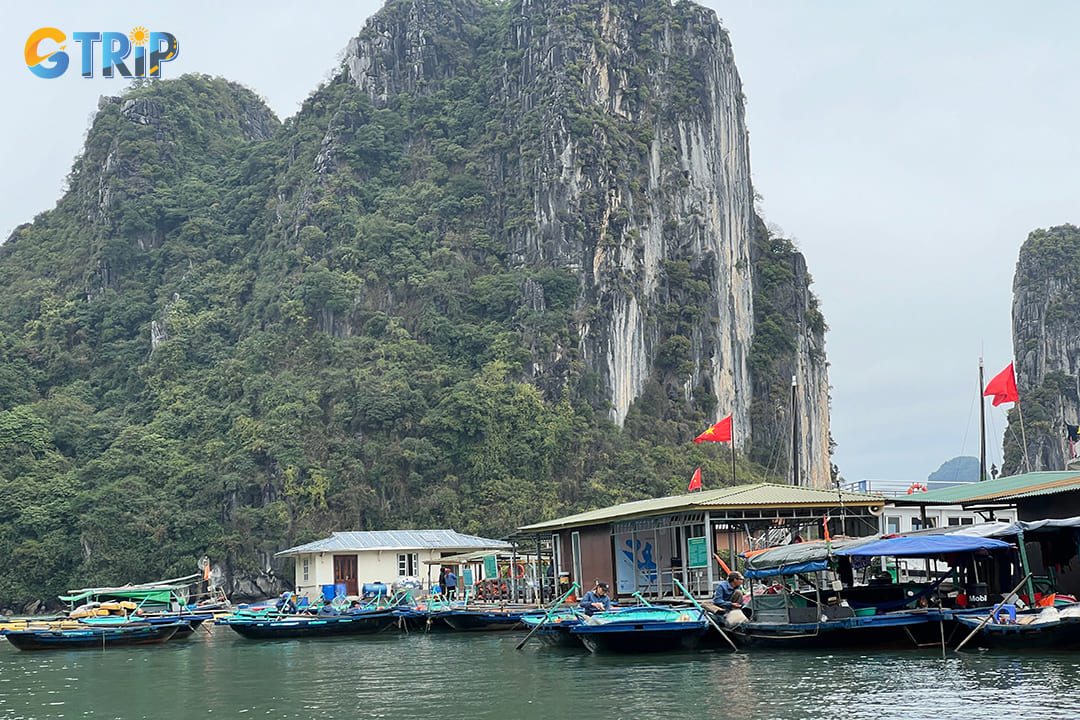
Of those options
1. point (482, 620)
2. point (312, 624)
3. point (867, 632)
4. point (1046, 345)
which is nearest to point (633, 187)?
point (482, 620)

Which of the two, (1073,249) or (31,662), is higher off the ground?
(1073,249)

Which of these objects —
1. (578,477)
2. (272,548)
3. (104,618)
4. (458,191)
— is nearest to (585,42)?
(458,191)

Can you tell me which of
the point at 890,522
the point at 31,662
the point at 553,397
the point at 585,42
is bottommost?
the point at 31,662

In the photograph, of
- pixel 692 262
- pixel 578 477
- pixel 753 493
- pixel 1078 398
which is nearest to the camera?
pixel 753 493

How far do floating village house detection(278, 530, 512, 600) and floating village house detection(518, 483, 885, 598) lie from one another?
10.3m

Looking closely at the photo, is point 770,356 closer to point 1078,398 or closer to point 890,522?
point 1078,398

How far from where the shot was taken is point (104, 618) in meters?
34.6

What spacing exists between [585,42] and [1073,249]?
5209 centimetres

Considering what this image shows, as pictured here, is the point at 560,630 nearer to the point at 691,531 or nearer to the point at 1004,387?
the point at 691,531

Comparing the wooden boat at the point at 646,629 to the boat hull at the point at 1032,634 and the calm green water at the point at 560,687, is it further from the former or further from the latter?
the boat hull at the point at 1032,634

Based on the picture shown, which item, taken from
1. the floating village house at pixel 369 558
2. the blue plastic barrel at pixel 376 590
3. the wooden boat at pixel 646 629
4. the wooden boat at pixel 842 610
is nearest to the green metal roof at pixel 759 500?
the wooden boat at pixel 842 610

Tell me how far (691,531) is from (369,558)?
20189 millimetres

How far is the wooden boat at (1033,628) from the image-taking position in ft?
63.5

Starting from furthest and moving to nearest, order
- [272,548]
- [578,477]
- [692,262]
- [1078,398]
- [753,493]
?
[1078,398]
[692,262]
[578,477]
[272,548]
[753,493]
